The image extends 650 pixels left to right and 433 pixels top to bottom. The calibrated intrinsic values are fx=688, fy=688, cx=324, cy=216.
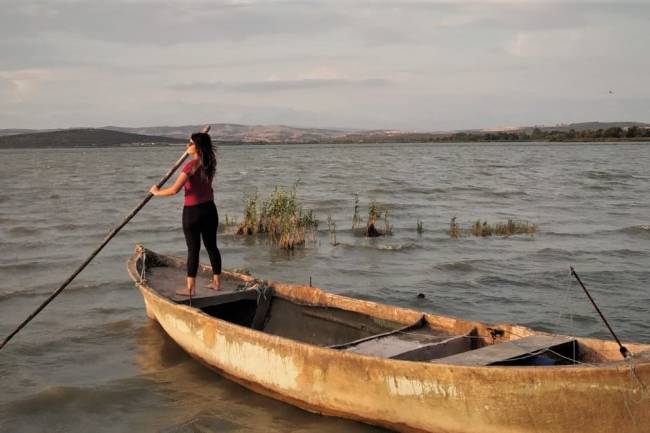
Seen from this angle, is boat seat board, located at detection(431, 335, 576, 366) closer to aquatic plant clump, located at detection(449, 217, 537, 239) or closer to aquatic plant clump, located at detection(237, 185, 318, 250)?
aquatic plant clump, located at detection(237, 185, 318, 250)

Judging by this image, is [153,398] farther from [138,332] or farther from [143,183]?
[143,183]

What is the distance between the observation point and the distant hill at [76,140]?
126625 millimetres

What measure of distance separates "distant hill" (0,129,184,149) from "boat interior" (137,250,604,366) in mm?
125236

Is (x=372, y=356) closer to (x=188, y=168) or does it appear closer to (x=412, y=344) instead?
Answer: (x=412, y=344)

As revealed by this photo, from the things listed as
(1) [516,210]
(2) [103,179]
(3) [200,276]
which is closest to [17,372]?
(3) [200,276]

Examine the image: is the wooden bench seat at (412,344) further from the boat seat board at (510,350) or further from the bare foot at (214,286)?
the bare foot at (214,286)

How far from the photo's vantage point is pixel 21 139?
131 m

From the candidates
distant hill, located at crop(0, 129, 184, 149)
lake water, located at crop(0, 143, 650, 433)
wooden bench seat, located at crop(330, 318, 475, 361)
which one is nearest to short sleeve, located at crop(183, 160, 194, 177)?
lake water, located at crop(0, 143, 650, 433)

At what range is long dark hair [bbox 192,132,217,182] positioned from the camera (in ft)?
25.7

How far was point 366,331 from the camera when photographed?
784 centimetres

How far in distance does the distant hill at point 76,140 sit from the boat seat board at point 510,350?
5063 inches

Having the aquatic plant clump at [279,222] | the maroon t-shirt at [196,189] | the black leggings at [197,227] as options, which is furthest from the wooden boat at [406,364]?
the aquatic plant clump at [279,222]

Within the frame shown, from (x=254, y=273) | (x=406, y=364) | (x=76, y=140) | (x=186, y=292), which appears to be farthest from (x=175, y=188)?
(x=76, y=140)

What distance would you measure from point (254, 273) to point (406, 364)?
25.6 feet
